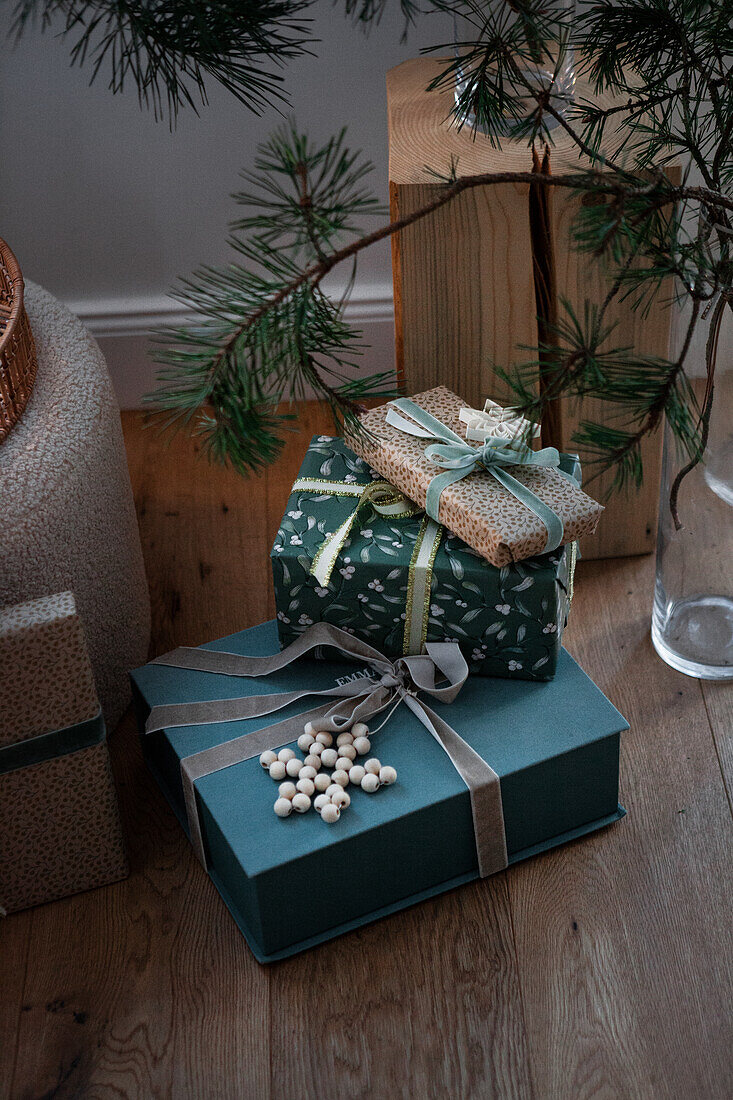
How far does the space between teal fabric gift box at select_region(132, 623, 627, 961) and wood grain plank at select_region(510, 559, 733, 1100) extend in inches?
2.0

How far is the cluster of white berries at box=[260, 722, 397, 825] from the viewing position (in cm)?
99

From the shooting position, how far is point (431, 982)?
3.26ft

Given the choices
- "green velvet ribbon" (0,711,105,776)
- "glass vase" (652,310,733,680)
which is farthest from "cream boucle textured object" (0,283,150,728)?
"glass vase" (652,310,733,680)

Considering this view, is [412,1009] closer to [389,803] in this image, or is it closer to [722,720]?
[389,803]

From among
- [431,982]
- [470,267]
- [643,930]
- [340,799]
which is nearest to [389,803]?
[340,799]

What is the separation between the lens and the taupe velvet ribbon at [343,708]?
3.40ft

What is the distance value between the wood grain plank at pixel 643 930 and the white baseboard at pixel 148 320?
79 centimetres

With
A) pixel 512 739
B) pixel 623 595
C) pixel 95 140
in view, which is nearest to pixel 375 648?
pixel 512 739

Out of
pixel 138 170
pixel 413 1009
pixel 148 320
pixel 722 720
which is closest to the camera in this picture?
pixel 413 1009

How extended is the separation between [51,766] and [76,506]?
0.28m

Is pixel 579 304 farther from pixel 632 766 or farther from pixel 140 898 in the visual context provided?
pixel 140 898

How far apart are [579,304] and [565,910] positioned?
725 millimetres

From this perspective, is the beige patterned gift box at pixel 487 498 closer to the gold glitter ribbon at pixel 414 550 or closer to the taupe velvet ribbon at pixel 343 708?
the gold glitter ribbon at pixel 414 550

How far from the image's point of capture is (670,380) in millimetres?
Answer: 754
